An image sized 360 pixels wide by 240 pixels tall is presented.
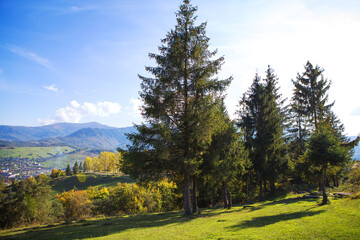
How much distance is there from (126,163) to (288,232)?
1228cm

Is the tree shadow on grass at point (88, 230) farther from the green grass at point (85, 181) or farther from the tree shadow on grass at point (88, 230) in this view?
the green grass at point (85, 181)

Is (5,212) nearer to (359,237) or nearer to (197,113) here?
(197,113)

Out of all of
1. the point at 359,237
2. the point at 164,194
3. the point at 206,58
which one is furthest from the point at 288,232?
the point at 164,194

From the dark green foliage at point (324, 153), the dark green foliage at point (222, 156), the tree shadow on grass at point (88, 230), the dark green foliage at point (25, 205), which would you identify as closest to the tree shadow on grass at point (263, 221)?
the tree shadow on grass at point (88, 230)

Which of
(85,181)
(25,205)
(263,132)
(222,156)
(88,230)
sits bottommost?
(85,181)

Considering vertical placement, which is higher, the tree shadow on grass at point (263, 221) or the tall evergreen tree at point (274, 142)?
the tall evergreen tree at point (274, 142)

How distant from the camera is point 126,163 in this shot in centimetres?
1602

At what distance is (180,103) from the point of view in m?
17.1

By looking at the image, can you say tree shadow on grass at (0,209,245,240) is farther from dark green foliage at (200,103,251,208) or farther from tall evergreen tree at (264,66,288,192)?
tall evergreen tree at (264,66,288,192)

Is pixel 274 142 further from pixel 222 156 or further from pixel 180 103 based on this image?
pixel 180 103

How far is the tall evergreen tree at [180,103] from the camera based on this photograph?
51.4 ft

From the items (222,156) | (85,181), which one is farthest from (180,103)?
(85,181)

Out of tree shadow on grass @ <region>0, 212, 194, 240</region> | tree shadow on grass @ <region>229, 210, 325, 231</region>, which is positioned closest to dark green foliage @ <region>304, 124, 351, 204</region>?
tree shadow on grass @ <region>229, 210, 325, 231</region>

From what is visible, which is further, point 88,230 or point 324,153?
point 324,153
